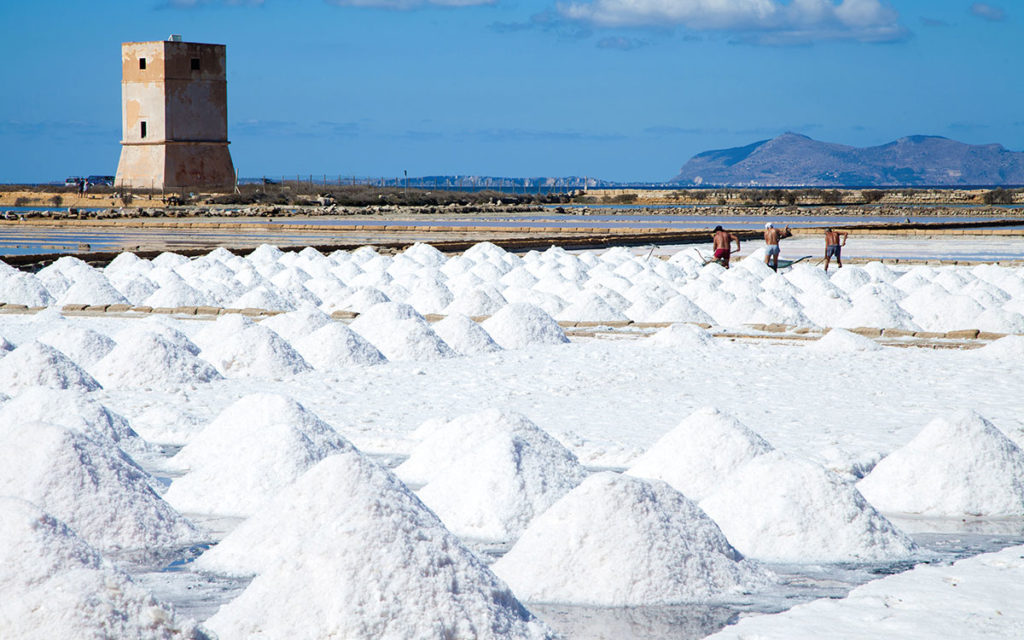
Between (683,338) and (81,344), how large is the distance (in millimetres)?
3590

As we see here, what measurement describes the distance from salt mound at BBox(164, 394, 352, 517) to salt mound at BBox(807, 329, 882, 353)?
393cm

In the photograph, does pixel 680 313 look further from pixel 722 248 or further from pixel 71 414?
pixel 71 414

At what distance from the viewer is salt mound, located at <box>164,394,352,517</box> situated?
4180mm

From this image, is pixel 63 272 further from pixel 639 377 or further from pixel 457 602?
pixel 457 602

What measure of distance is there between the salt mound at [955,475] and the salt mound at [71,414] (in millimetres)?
2776

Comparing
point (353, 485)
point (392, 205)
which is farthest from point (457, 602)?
point (392, 205)

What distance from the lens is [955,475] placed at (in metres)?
4.20

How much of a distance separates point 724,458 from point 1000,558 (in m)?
1.00

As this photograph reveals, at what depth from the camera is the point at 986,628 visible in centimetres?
295

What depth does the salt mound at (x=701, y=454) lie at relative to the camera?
13.9 feet

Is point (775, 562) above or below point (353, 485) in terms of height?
below

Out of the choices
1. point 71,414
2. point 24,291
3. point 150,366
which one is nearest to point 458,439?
point 71,414

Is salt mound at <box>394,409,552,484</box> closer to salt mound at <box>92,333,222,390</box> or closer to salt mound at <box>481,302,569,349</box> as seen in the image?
salt mound at <box>92,333,222,390</box>

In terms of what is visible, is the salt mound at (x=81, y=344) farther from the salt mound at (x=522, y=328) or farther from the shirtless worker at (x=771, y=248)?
the shirtless worker at (x=771, y=248)
